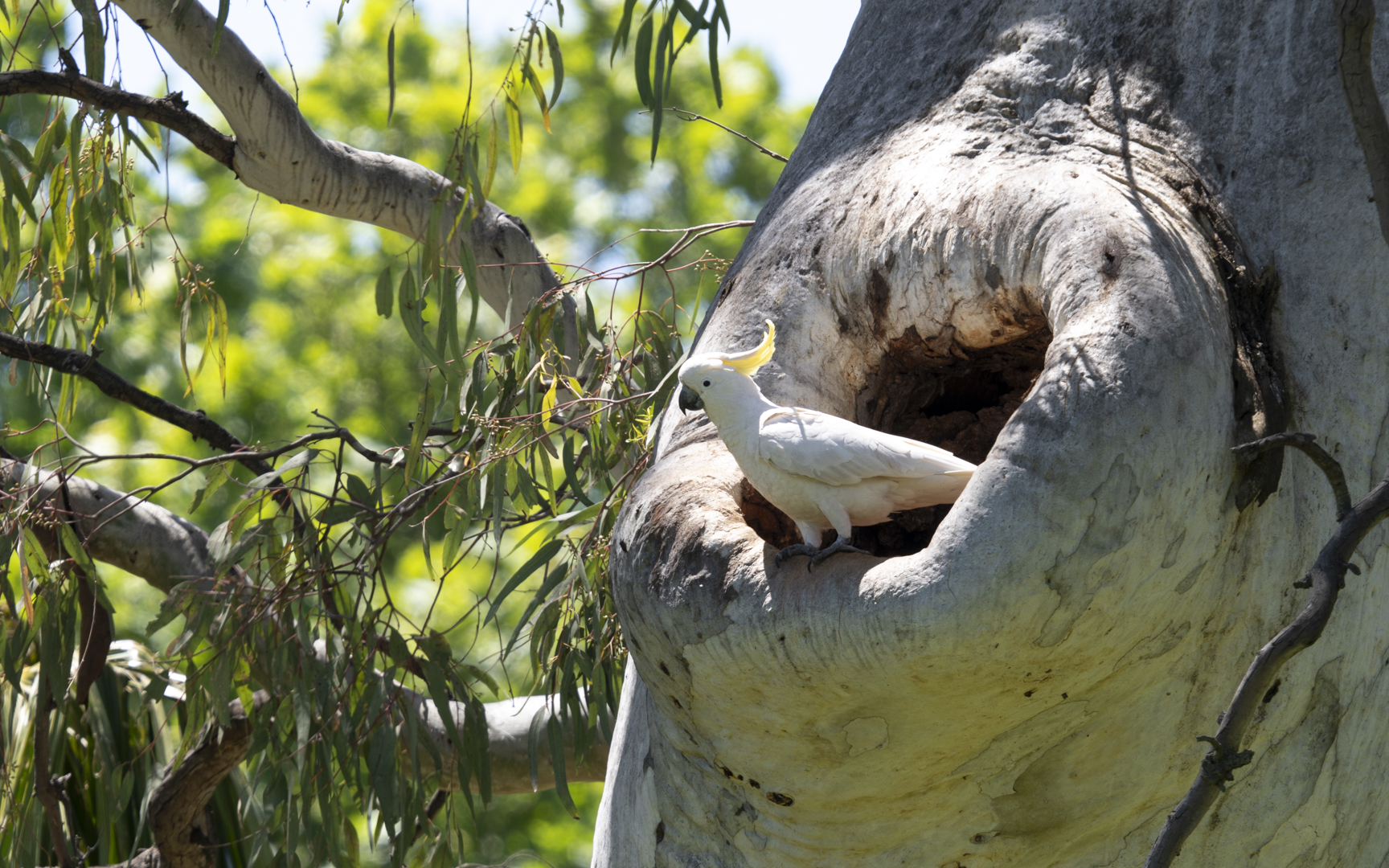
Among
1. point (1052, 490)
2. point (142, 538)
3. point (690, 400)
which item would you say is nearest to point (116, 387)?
point (142, 538)

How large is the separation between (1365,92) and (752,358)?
2.47 feet

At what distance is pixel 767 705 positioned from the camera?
4.73 ft

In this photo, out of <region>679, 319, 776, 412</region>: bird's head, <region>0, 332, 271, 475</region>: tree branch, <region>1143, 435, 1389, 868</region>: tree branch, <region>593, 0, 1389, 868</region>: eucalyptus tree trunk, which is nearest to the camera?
<region>1143, 435, 1389, 868</region>: tree branch

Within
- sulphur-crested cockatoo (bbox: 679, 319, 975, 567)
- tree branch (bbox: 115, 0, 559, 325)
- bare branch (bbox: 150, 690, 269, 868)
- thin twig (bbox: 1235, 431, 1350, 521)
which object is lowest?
bare branch (bbox: 150, 690, 269, 868)

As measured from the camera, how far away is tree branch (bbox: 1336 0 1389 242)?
3.98 feet

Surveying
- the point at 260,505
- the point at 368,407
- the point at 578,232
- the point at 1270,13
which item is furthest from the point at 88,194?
the point at 578,232

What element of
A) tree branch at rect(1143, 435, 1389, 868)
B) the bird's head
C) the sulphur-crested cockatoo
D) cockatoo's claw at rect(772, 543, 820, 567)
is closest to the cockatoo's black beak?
the bird's head

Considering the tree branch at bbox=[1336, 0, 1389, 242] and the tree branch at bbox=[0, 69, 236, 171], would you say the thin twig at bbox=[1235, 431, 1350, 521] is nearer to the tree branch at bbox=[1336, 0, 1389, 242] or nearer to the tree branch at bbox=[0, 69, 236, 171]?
the tree branch at bbox=[1336, 0, 1389, 242]

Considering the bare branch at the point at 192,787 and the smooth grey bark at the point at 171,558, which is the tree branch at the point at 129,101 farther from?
the bare branch at the point at 192,787

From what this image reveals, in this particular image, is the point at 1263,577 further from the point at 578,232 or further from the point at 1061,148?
the point at 578,232

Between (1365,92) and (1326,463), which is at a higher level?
(1365,92)

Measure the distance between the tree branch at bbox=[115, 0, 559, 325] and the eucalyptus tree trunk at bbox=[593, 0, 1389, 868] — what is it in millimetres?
967

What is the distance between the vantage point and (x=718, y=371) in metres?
1.60

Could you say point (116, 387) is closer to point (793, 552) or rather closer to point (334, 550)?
point (334, 550)
